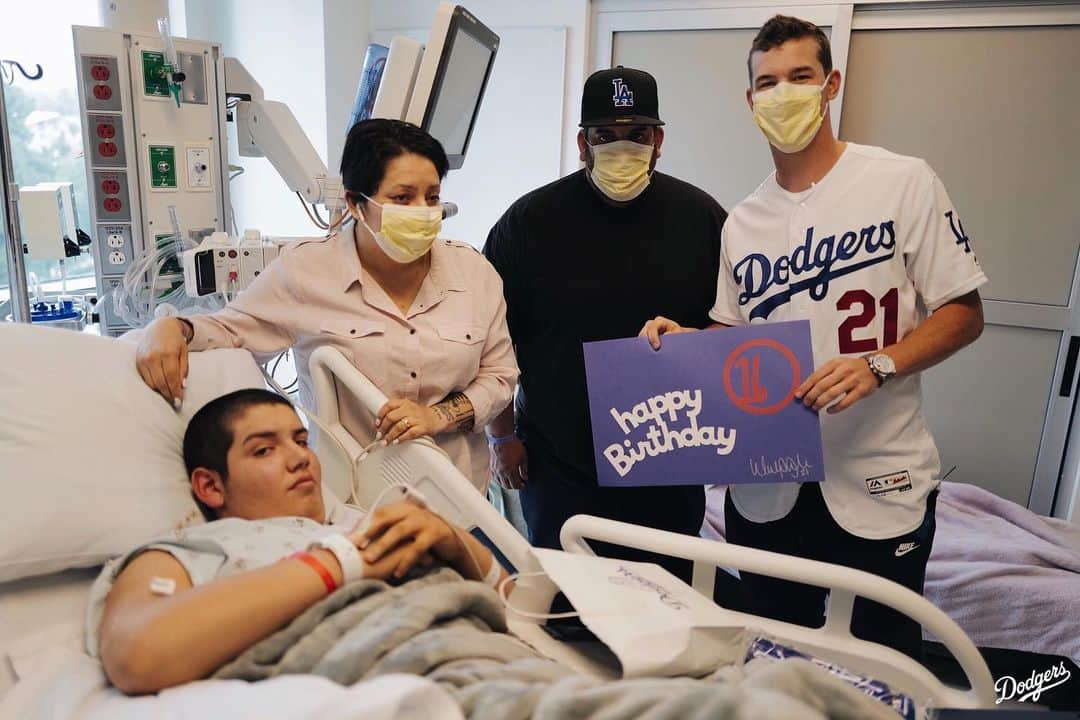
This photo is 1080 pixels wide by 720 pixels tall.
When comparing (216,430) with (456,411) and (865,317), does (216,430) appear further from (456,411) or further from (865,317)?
(865,317)

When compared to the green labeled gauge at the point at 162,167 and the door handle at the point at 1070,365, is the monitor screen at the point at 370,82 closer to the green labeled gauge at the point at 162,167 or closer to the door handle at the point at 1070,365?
the green labeled gauge at the point at 162,167

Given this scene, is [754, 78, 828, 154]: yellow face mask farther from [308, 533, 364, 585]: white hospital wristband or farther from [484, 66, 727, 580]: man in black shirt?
[308, 533, 364, 585]: white hospital wristband

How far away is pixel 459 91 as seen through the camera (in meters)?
2.48

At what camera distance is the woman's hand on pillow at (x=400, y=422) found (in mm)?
1615

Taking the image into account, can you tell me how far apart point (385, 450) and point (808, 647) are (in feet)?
3.07

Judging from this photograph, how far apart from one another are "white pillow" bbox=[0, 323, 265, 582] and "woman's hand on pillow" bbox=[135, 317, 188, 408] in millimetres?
18

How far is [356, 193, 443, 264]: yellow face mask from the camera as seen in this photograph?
1.73 m

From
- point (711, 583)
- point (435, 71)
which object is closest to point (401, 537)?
point (711, 583)

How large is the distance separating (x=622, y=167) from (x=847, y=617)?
3.78 ft

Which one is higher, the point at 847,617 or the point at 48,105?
the point at 48,105

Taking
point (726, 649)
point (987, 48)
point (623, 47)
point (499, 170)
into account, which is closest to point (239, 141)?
point (499, 170)

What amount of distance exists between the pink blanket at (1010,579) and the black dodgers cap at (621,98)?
1.69 meters

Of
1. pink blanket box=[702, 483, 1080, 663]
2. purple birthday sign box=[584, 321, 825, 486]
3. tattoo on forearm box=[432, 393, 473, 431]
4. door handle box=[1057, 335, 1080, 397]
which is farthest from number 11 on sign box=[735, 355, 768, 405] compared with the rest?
door handle box=[1057, 335, 1080, 397]

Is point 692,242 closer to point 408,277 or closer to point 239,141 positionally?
point 408,277
